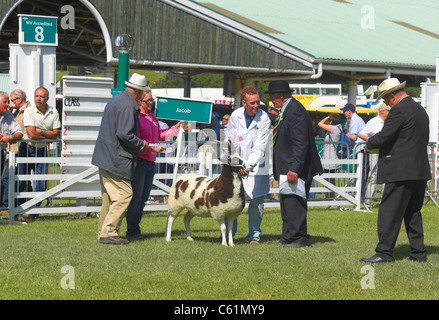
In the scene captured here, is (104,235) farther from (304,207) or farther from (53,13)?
(53,13)

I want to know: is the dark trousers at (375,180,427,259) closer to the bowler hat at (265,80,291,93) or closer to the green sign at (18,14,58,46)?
the bowler hat at (265,80,291,93)

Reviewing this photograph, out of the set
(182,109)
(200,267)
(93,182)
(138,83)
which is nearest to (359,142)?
(182,109)

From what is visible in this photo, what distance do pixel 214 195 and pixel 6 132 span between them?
487 centimetres

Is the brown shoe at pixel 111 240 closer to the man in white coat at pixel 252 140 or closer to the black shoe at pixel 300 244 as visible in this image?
the man in white coat at pixel 252 140

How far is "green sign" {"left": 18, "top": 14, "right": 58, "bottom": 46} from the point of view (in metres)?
15.5

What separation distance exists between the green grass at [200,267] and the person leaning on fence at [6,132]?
1218 millimetres

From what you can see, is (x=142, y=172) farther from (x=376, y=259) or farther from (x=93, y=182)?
(x=376, y=259)

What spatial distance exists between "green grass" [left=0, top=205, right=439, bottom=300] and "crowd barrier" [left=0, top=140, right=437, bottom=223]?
1068mm

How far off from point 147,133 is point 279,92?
2.02m

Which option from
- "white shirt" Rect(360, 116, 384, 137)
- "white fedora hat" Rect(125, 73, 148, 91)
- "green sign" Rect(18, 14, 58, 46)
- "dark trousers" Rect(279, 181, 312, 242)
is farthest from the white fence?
"dark trousers" Rect(279, 181, 312, 242)

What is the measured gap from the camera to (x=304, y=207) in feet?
33.4

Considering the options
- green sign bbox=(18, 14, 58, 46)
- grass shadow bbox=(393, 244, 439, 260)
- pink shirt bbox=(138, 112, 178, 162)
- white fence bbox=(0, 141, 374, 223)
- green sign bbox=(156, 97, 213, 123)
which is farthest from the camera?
green sign bbox=(18, 14, 58, 46)

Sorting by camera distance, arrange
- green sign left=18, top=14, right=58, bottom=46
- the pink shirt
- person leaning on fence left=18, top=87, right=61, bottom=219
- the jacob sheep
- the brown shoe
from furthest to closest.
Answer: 1. green sign left=18, top=14, right=58, bottom=46
2. person leaning on fence left=18, top=87, right=61, bottom=219
3. the pink shirt
4. the brown shoe
5. the jacob sheep
